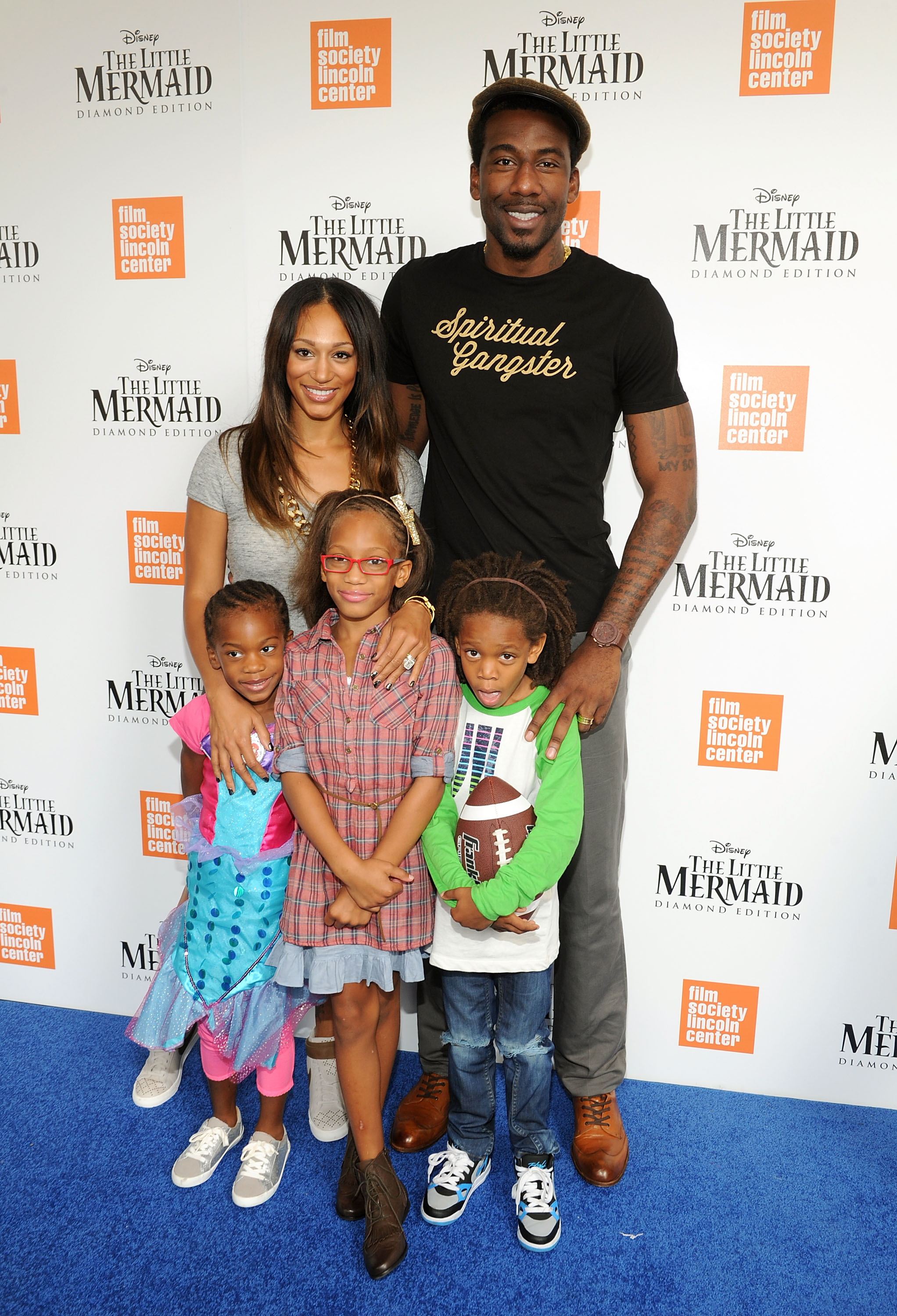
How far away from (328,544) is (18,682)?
4.68ft

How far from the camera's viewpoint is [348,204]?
2309mm

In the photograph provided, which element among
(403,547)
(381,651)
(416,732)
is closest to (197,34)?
(403,547)

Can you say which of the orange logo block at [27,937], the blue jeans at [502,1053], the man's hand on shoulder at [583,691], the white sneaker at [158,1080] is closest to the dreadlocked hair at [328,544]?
the man's hand on shoulder at [583,691]

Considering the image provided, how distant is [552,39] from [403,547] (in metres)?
1.30

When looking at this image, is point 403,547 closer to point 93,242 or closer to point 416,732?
point 416,732

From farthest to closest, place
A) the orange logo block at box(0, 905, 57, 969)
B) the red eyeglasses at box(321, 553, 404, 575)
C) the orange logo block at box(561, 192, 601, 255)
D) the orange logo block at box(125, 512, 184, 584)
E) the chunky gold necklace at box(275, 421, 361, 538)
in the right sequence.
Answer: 1. the orange logo block at box(0, 905, 57, 969)
2. the orange logo block at box(125, 512, 184, 584)
3. the orange logo block at box(561, 192, 601, 255)
4. the chunky gold necklace at box(275, 421, 361, 538)
5. the red eyeglasses at box(321, 553, 404, 575)

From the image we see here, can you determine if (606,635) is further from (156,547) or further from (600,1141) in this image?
(156,547)

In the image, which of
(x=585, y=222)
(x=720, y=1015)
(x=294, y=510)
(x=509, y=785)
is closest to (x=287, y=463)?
(x=294, y=510)

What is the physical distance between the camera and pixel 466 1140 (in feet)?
6.56

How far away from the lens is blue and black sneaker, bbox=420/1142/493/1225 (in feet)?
6.32

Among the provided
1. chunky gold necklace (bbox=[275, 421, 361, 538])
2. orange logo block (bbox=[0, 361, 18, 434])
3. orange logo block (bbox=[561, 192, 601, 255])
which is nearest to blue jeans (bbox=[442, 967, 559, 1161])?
chunky gold necklace (bbox=[275, 421, 361, 538])

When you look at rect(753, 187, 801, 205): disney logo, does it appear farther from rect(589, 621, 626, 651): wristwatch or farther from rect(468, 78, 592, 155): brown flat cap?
rect(589, 621, 626, 651): wristwatch

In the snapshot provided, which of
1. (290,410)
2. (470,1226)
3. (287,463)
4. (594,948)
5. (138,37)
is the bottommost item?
(470,1226)

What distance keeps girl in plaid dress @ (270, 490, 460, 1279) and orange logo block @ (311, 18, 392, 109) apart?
3.54 ft
